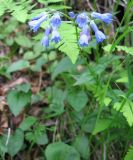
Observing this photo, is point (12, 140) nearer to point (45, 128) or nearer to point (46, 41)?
point (45, 128)

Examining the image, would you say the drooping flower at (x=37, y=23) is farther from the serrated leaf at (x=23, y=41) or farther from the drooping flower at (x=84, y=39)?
the serrated leaf at (x=23, y=41)

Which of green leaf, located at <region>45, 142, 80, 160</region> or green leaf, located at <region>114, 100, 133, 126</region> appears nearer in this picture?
green leaf, located at <region>114, 100, 133, 126</region>

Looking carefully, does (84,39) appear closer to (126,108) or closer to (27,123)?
(126,108)

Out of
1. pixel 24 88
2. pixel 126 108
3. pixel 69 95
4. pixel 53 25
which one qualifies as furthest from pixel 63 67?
pixel 53 25

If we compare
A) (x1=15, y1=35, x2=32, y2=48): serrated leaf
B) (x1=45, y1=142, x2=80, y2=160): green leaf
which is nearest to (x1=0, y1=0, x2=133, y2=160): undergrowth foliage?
(x1=45, y1=142, x2=80, y2=160): green leaf

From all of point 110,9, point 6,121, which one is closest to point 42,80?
point 6,121

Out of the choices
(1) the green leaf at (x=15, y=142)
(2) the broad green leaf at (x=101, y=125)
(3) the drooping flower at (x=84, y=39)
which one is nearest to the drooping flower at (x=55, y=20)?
(3) the drooping flower at (x=84, y=39)

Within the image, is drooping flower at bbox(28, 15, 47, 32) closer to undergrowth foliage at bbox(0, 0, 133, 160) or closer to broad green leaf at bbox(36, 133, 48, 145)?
undergrowth foliage at bbox(0, 0, 133, 160)
